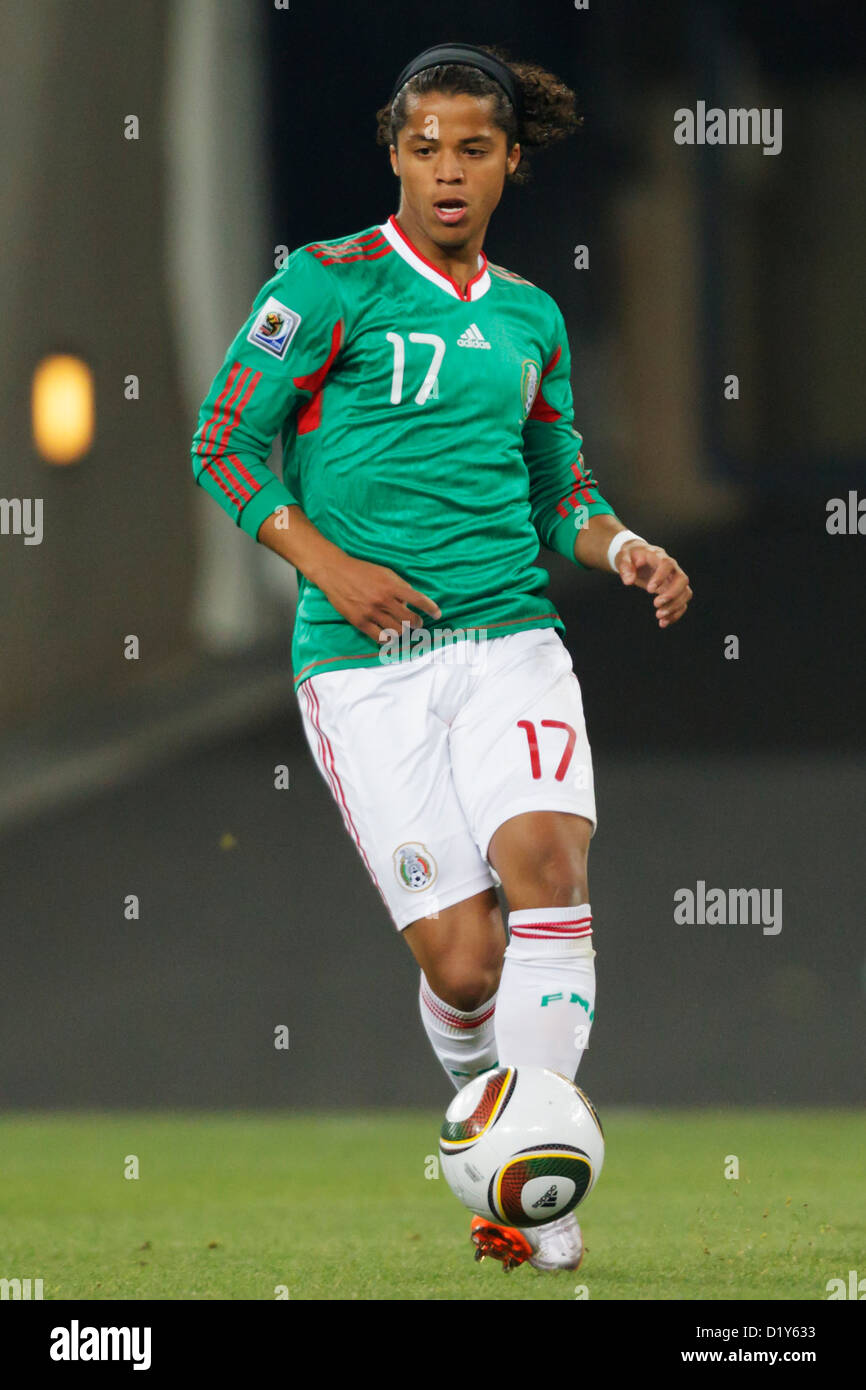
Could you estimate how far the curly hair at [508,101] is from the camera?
11.4 ft

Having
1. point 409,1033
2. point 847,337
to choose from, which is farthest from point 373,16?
point 409,1033

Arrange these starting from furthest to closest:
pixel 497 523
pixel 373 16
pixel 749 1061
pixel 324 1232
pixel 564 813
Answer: pixel 373 16, pixel 749 1061, pixel 324 1232, pixel 497 523, pixel 564 813

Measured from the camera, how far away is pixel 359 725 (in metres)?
3.48

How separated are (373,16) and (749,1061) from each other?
4245mm

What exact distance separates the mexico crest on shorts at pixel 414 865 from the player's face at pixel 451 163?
1.17 meters

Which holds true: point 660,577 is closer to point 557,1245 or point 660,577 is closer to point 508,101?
point 508,101

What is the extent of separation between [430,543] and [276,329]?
49 centimetres

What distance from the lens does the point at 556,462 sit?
3865 millimetres

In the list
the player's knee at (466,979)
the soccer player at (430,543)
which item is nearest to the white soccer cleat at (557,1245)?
the soccer player at (430,543)

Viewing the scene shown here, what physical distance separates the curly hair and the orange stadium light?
363cm

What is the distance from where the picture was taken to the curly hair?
3.47 m

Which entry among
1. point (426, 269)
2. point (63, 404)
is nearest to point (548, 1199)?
point (426, 269)

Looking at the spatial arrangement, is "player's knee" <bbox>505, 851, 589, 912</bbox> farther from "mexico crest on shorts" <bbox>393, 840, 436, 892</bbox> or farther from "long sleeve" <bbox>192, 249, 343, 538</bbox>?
"long sleeve" <bbox>192, 249, 343, 538</bbox>

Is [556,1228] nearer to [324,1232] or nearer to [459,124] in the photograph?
[324,1232]
